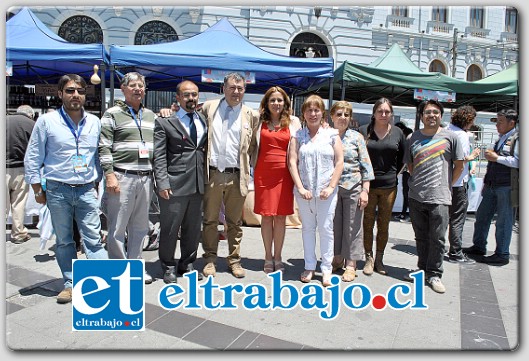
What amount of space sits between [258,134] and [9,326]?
7.96 ft

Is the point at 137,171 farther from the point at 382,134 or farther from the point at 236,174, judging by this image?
the point at 382,134

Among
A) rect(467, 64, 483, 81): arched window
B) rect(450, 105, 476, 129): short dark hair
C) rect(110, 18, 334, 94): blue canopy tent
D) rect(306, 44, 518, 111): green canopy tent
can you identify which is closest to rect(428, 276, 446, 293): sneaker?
rect(450, 105, 476, 129): short dark hair

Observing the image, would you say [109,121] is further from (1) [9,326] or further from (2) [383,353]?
(2) [383,353]

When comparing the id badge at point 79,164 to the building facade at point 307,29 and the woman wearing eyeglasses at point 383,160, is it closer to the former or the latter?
the woman wearing eyeglasses at point 383,160

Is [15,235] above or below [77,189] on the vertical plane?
below

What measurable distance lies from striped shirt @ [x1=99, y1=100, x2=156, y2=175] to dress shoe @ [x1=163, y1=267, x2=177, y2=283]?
0.95 metres

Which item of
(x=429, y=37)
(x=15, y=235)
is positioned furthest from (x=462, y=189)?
(x=429, y=37)

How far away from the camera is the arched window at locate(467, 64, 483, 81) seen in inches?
813

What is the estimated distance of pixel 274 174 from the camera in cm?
381

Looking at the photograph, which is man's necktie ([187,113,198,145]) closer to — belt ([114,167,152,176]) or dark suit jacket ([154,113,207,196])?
dark suit jacket ([154,113,207,196])

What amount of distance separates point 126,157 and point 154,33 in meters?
15.2

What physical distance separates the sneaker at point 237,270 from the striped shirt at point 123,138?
1.26m

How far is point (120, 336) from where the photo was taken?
2812mm

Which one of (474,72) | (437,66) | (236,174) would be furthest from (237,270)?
(474,72)
